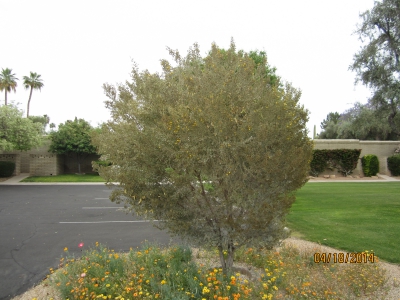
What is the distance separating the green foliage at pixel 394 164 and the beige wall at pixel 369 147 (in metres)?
0.61

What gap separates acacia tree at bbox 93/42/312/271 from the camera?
432 cm

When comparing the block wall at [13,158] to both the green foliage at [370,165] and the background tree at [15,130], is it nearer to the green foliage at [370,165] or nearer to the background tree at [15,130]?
the background tree at [15,130]

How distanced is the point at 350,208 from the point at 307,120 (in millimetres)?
8400

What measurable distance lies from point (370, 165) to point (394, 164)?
77.3 inches

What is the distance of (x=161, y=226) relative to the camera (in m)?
5.46

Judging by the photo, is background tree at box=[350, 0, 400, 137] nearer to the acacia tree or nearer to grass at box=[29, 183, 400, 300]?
grass at box=[29, 183, 400, 300]

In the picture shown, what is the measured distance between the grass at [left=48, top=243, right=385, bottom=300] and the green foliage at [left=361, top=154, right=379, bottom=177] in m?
23.7

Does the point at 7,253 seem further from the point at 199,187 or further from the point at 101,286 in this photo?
the point at 199,187

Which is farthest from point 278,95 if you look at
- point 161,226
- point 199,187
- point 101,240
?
point 101,240

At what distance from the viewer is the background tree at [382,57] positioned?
13.1m

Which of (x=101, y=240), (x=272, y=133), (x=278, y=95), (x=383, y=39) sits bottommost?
(x=101, y=240)

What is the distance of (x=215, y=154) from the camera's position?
14.4 ft
